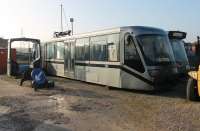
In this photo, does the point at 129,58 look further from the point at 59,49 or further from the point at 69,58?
the point at 59,49

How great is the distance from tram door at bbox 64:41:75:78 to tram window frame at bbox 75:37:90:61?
66cm

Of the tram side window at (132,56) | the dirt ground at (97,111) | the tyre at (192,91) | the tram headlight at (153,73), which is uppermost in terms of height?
the tram side window at (132,56)

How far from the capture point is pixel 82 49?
2303cm

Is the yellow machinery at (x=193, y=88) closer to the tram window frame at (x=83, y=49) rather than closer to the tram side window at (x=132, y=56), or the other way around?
the tram side window at (x=132, y=56)

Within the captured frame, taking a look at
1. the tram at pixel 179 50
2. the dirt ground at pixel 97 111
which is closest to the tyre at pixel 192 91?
the dirt ground at pixel 97 111

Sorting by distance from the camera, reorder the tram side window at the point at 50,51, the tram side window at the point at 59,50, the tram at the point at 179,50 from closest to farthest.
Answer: the tram at the point at 179,50 < the tram side window at the point at 59,50 < the tram side window at the point at 50,51

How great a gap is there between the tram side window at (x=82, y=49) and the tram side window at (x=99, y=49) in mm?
649

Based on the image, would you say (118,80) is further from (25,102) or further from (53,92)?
(25,102)

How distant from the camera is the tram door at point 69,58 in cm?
2453

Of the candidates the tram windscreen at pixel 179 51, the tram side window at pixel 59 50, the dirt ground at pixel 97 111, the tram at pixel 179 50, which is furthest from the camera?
the tram side window at pixel 59 50

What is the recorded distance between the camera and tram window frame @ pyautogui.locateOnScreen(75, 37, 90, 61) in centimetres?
2225

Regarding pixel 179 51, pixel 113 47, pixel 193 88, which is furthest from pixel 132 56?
pixel 179 51

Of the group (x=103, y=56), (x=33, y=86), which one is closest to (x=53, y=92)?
(x=33, y=86)

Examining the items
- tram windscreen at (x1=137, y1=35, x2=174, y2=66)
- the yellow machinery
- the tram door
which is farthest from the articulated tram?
the yellow machinery
